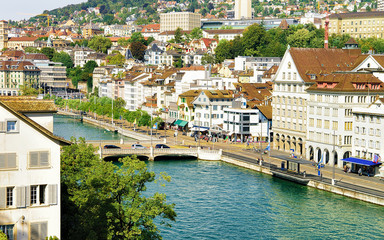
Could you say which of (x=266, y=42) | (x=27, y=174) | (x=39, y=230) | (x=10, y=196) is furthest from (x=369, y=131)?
(x=266, y=42)

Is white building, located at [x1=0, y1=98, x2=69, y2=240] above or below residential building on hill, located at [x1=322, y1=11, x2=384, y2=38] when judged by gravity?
below

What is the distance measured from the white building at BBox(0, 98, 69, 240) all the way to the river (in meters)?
19.9

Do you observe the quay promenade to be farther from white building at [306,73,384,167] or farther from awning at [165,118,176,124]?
awning at [165,118,176,124]

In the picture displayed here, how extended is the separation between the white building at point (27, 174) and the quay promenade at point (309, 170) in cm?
3558

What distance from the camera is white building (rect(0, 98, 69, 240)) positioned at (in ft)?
85.7

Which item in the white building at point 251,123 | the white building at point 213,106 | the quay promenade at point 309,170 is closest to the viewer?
the quay promenade at point 309,170

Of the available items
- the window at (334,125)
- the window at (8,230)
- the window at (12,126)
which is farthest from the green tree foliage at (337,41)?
the window at (8,230)

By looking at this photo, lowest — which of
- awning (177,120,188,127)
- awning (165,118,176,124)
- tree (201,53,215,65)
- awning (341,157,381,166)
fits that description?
awning (341,157,381,166)

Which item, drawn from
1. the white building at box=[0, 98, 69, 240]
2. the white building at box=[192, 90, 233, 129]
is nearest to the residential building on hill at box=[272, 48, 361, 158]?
the white building at box=[192, 90, 233, 129]

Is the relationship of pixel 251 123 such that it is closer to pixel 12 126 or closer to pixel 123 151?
pixel 123 151

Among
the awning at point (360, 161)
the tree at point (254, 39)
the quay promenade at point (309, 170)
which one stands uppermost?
the tree at point (254, 39)

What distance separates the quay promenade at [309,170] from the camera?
189ft

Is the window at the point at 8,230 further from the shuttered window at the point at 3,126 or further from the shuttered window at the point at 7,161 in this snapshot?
the shuttered window at the point at 3,126

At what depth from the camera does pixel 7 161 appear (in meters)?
26.1
